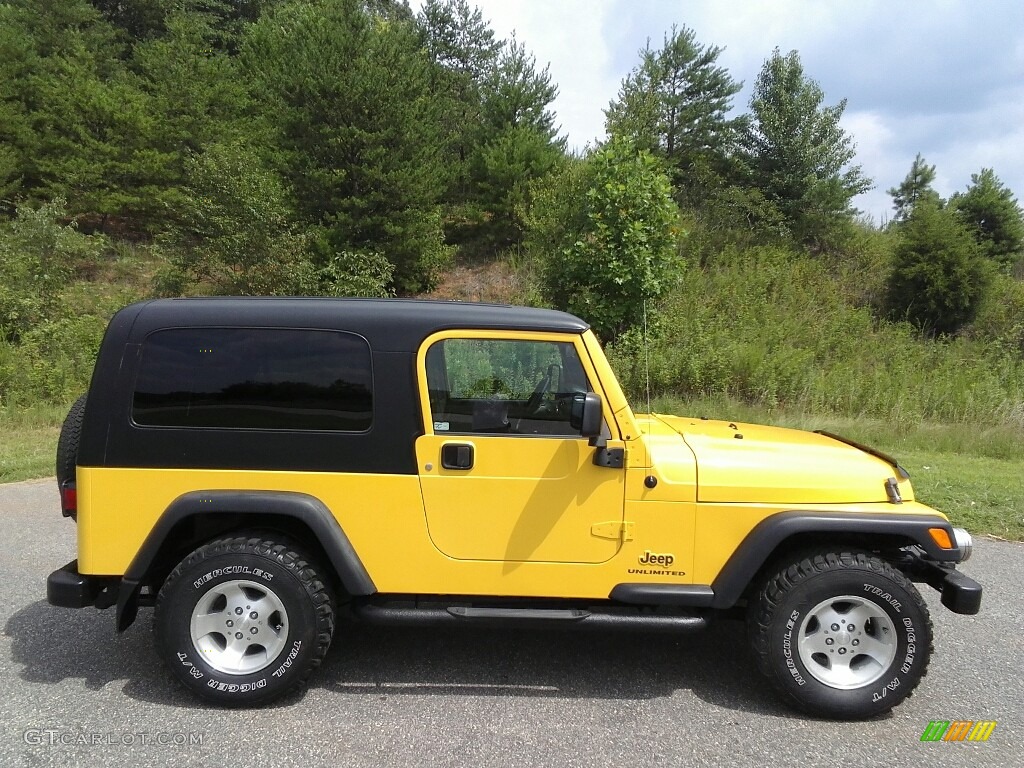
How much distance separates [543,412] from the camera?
3.12m

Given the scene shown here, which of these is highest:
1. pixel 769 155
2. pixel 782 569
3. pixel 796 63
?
pixel 796 63

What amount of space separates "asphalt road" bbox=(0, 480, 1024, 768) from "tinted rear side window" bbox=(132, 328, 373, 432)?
4.42ft

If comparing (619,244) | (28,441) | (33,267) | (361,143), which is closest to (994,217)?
(619,244)

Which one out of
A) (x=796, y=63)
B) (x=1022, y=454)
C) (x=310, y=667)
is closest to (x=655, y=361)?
(x=1022, y=454)

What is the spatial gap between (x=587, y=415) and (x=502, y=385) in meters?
0.57

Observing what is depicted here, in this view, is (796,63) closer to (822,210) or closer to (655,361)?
(822,210)

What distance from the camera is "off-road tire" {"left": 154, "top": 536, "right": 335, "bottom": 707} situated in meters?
2.95

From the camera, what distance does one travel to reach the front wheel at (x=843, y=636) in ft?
9.61

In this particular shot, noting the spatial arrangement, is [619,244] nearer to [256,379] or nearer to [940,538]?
[940,538]

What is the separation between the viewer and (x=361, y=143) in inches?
645

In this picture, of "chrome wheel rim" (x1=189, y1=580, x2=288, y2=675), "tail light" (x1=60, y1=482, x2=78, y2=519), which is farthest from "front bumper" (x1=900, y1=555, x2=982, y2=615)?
"tail light" (x1=60, y1=482, x2=78, y2=519)

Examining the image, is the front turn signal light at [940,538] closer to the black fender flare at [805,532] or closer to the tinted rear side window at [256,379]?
the black fender flare at [805,532]

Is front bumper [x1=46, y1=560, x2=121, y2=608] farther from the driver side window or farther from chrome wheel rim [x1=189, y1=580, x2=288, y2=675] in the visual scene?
the driver side window

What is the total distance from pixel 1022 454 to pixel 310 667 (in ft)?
31.9
